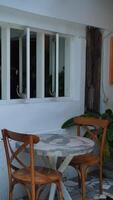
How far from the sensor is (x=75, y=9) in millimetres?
4367

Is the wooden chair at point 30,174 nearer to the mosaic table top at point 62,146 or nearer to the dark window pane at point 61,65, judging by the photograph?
the mosaic table top at point 62,146

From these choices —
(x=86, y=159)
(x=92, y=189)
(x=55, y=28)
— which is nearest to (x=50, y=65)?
(x=55, y=28)

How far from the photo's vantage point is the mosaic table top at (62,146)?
2994mm

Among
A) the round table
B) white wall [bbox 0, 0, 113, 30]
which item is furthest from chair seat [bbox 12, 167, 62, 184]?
white wall [bbox 0, 0, 113, 30]

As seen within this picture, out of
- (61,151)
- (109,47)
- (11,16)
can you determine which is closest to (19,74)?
(11,16)

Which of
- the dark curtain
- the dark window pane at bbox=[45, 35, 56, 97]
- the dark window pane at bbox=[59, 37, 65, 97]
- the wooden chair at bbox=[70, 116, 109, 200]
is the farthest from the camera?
the dark curtain

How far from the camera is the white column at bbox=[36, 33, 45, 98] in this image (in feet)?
13.8

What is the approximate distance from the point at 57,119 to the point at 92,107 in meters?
0.79

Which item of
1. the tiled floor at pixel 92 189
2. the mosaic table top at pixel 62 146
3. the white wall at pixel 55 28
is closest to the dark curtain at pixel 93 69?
the white wall at pixel 55 28

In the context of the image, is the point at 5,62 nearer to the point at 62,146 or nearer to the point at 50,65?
the point at 50,65

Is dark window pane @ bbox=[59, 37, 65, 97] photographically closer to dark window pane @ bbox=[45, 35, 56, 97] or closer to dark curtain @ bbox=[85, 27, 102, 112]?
dark window pane @ bbox=[45, 35, 56, 97]

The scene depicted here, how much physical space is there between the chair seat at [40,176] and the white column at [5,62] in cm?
106

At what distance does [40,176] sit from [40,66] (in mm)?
1687

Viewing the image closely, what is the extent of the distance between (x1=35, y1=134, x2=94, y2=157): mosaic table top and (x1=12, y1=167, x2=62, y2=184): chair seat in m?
0.22
